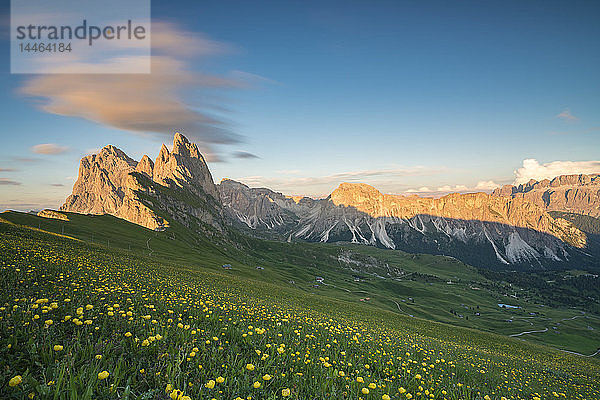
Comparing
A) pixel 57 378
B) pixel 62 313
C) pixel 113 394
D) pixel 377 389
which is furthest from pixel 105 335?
pixel 377 389

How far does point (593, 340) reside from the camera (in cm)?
15025

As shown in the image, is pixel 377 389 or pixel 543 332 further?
pixel 543 332

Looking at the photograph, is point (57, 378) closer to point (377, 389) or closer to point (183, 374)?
point (183, 374)

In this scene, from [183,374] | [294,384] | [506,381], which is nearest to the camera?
[183,374]

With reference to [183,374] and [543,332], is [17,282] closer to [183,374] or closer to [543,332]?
[183,374]

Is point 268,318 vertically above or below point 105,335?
below

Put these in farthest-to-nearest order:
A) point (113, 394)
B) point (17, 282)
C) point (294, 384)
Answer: point (17, 282) < point (294, 384) < point (113, 394)

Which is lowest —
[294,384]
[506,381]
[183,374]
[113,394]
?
[506,381]

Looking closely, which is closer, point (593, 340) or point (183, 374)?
point (183, 374)

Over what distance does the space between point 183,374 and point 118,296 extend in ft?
20.4

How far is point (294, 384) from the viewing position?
21.4ft

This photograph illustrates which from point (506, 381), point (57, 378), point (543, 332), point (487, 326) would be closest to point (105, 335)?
point (57, 378)

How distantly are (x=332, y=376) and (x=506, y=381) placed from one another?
12501mm

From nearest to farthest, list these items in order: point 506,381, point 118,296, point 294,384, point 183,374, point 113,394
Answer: point 113,394, point 183,374, point 294,384, point 118,296, point 506,381
